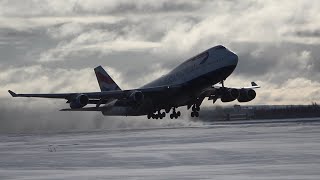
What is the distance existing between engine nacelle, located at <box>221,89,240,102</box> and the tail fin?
2538 centimetres

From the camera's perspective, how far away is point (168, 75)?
84250mm

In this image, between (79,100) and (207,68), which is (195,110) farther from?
(79,100)

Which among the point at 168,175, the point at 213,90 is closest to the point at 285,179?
the point at 168,175

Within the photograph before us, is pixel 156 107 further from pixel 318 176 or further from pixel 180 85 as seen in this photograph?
pixel 318 176

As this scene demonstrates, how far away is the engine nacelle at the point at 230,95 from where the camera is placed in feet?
269

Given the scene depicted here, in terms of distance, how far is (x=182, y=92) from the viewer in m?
79.7

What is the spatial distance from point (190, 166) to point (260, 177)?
18.1 ft

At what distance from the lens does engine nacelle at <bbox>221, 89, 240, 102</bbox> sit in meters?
82.0

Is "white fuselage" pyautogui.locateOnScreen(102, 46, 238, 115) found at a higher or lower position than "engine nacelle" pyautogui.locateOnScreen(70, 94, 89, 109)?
higher

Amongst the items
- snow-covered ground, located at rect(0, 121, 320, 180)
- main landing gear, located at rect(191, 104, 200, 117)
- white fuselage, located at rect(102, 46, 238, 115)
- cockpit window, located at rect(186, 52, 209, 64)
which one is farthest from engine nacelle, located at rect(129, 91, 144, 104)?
snow-covered ground, located at rect(0, 121, 320, 180)

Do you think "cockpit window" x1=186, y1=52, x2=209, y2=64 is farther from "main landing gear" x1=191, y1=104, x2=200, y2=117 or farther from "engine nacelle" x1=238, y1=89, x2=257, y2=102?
"main landing gear" x1=191, y1=104, x2=200, y2=117

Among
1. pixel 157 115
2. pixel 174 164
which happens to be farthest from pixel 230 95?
pixel 174 164

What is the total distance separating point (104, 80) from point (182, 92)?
28082 millimetres

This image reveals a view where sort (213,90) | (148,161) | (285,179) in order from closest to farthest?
(285,179) → (148,161) → (213,90)
